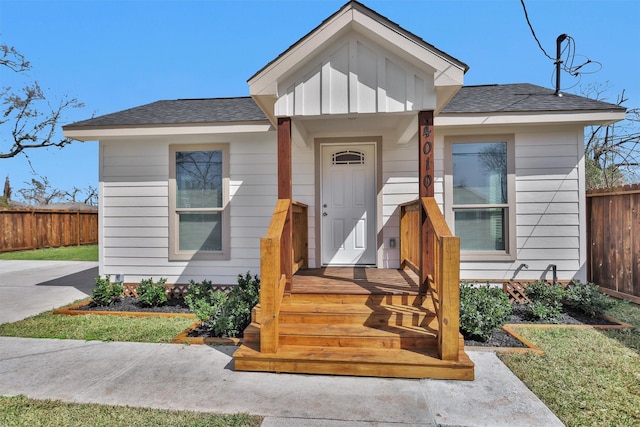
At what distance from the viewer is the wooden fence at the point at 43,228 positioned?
12.7m

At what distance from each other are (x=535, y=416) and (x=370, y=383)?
1.14 meters

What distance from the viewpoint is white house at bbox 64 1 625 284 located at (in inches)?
201

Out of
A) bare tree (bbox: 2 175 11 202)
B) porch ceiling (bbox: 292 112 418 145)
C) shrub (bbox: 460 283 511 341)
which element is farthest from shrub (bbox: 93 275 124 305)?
bare tree (bbox: 2 175 11 202)

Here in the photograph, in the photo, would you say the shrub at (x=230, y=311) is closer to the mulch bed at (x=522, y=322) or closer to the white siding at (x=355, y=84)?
the white siding at (x=355, y=84)

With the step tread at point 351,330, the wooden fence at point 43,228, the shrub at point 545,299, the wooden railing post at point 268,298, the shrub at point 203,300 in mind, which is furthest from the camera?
the wooden fence at point 43,228

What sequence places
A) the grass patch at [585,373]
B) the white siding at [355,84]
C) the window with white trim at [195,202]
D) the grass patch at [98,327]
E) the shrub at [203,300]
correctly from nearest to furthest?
the grass patch at [585,373] < the white siding at [355,84] < the grass patch at [98,327] < the shrub at [203,300] < the window with white trim at [195,202]

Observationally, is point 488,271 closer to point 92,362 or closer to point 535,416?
point 535,416

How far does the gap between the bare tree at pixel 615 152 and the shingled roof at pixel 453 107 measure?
637 centimetres

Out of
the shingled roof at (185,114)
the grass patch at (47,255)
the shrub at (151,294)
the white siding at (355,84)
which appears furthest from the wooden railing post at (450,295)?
the grass patch at (47,255)

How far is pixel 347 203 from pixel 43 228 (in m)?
14.4

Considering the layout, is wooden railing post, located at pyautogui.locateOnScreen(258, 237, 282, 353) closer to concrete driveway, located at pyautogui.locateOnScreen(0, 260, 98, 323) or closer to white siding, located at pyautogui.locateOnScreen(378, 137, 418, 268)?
white siding, located at pyautogui.locateOnScreen(378, 137, 418, 268)

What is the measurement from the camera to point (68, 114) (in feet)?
57.9

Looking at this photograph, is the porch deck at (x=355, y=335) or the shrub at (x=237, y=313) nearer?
the porch deck at (x=355, y=335)

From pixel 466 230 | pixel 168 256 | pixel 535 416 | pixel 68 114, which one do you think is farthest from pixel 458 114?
pixel 68 114
